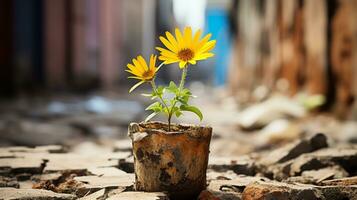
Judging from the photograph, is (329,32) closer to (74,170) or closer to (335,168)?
(335,168)

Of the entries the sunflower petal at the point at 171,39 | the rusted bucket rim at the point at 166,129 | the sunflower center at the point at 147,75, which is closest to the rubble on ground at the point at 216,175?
the rusted bucket rim at the point at 166,129

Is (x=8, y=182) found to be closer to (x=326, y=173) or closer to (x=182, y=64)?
(x=182, y=64)

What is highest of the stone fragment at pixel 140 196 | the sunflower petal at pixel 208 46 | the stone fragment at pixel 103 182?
the sunflower petal at pixel 208 46

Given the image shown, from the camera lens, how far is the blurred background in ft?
13.4

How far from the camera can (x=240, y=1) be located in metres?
12.7

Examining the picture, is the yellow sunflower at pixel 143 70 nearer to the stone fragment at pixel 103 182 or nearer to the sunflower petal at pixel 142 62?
the sunflower petal at pixel 142 62

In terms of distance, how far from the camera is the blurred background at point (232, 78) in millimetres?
4098

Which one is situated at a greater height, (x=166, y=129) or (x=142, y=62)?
(x=142, y=62)

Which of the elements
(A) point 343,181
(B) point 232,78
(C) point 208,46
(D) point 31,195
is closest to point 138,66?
(C) point 208,46

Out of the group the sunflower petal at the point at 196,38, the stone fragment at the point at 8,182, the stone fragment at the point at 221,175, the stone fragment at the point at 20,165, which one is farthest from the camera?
the stone fragment at the point at 20,165

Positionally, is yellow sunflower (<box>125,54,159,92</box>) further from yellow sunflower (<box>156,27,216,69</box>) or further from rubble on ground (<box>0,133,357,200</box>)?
rubble on ground (<box>0,133,357,200</box>)

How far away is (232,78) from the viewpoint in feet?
46.1

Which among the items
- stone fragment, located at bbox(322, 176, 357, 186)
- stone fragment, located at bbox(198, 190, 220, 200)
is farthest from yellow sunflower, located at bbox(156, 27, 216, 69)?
stone fragment, located at bbox(322, 176, 357, 186)

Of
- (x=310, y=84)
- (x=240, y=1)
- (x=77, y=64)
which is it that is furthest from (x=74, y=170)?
(x=240, y=1)
